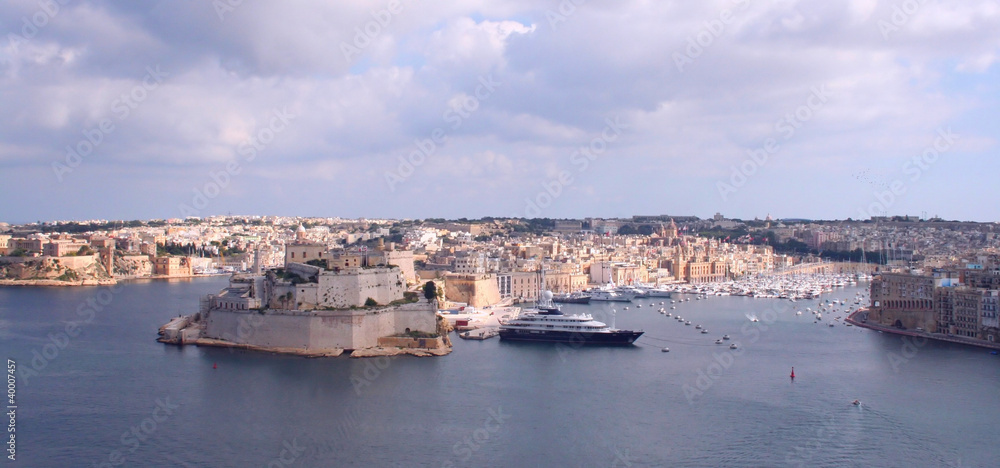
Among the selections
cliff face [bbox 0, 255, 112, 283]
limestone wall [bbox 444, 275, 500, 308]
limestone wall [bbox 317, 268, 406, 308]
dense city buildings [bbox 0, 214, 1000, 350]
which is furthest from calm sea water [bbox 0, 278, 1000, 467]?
cliff face [bbox 0, 255, 112, 283]

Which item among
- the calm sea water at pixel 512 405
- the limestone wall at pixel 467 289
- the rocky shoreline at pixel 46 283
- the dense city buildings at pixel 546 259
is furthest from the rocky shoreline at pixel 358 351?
the rocky shoreline at pixel 46 283

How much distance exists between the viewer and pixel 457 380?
484 inches

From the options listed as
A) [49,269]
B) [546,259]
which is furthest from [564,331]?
[49,269]

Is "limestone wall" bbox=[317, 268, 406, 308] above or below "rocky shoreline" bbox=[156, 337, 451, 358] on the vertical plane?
above

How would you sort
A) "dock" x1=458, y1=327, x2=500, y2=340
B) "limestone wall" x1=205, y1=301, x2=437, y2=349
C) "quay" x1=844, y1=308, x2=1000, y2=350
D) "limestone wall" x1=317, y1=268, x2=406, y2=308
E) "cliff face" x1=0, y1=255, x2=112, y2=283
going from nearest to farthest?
1. "limestone wall" x1=205, y1=301, x2=437, y2=349
2. "limestone wall" x1=317, y1=268, x2=406, y2=308
3. "quay" x1=844, y1=308, x2=1000, y2=350
4. "dock" x1=458, y1=327, x2=500, y2=340
5. "cliff face" x1=0, y1=255, x2=112, y2=283

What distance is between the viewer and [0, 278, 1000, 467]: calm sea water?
29.6 feet

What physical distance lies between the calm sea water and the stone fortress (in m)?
0.56

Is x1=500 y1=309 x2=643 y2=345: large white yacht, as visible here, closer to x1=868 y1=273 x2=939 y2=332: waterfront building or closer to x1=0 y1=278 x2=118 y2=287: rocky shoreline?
x1=868 y1=273 x2=939 y2=332: waterfront building

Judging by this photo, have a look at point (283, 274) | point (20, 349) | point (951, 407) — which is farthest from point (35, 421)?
point (951, 407)

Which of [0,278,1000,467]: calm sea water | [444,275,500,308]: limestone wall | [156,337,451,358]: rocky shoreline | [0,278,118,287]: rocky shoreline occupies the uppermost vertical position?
[444,275,500,308]: limestone wall

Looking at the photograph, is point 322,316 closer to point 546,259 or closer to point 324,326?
point 324,326

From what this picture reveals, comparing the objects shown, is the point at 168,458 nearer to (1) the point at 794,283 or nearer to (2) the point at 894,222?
(1) the point at 794,283

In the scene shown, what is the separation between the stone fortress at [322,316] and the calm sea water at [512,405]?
556mm

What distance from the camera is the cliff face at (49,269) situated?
29750mm
